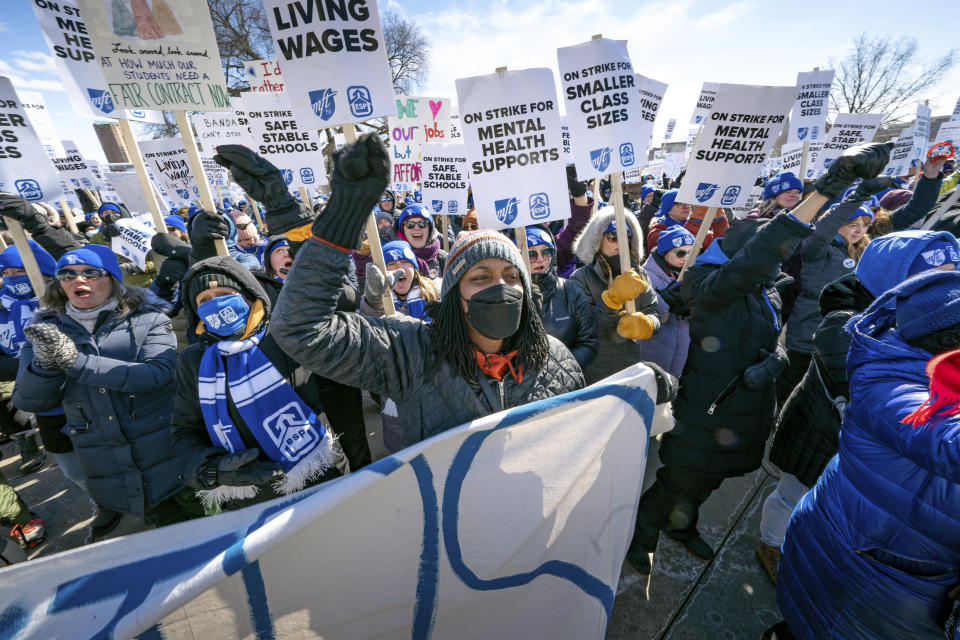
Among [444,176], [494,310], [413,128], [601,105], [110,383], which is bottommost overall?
[110,383]

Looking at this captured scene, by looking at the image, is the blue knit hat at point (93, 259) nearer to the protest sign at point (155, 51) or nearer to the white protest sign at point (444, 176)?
the protest sign at point (155, 51)

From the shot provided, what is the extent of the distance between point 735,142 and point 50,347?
13.7 ft

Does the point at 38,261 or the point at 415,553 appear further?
the point at 38,261

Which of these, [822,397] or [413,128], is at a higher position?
[413,128]

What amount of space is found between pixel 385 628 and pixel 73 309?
2.42m

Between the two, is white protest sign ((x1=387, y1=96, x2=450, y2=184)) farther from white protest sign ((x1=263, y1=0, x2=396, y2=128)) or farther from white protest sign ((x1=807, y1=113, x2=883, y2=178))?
white protest sign ((x1=807, y1=113, x2=883, y2=178))

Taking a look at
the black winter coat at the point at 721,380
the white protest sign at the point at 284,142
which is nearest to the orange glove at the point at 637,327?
the black winter coat at the point at 721,380

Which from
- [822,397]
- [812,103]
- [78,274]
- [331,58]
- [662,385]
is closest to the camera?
[662,385]

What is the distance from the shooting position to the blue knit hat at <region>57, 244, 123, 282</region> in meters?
2.26

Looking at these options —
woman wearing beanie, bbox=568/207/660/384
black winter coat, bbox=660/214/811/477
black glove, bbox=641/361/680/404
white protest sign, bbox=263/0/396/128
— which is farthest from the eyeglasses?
black winter coat, bbox=660/214/811/477

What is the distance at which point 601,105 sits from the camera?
9.52 feet

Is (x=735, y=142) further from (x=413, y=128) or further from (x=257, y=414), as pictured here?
(x=413, y=128)

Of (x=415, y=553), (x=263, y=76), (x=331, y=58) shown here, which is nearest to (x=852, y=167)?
(x=415, y=553)

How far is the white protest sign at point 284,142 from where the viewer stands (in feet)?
15.6
